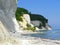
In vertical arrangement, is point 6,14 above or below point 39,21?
above

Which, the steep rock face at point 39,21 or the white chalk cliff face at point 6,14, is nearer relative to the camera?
the white chalk cliff face at point 6,14

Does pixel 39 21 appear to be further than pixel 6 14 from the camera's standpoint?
Yes

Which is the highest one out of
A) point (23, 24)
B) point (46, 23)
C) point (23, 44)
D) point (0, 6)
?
point (0, 6)

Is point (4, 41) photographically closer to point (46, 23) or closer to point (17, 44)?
point (17, 44)

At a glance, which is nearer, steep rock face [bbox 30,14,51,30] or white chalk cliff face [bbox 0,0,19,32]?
white chalk cliff face [bbox 0,0,19,32]

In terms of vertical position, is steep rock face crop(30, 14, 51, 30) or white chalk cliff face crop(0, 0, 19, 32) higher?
white chalk cliff face crop(0, 0, 19, 32)

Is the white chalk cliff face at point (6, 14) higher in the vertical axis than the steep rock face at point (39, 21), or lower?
higher

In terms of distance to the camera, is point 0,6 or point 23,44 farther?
point 0,6

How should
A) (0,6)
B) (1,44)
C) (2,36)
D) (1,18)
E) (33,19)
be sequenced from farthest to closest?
(33,19)
(0,6)
(1,18)
(2,36)
(1,44)

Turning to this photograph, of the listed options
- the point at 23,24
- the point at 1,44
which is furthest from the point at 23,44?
the point at 23,24

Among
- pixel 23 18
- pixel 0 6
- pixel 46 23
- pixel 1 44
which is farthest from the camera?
pixel 46 23

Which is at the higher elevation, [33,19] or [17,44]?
[17,44]

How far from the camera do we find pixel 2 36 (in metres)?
20.5

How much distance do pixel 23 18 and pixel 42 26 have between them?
40.1m
